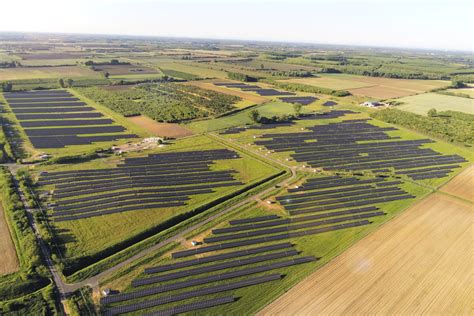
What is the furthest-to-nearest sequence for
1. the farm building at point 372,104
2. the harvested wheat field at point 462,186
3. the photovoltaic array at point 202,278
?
the farm building at point 372,104
the harvested wheat field at point 462,186
the photovoltaic array at point 202,278

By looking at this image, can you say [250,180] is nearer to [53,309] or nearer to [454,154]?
[53,309]

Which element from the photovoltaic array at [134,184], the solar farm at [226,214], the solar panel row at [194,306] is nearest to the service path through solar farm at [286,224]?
the solar panel row at [194,306]

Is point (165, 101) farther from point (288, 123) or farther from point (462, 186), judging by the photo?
point (462, 186)

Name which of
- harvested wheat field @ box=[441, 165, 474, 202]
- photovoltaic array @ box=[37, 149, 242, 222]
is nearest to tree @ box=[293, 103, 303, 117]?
photovoltaic array @ box=[37, 149, 242, 222]

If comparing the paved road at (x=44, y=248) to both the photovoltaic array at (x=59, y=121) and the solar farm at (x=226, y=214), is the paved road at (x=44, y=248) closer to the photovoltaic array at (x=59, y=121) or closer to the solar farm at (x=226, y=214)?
the solar farm at (x=226, y=214)

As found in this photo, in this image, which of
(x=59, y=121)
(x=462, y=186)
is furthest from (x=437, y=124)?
(x=59, y=121)

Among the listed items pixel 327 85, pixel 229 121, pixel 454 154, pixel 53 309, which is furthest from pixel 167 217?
pixel 327 85
